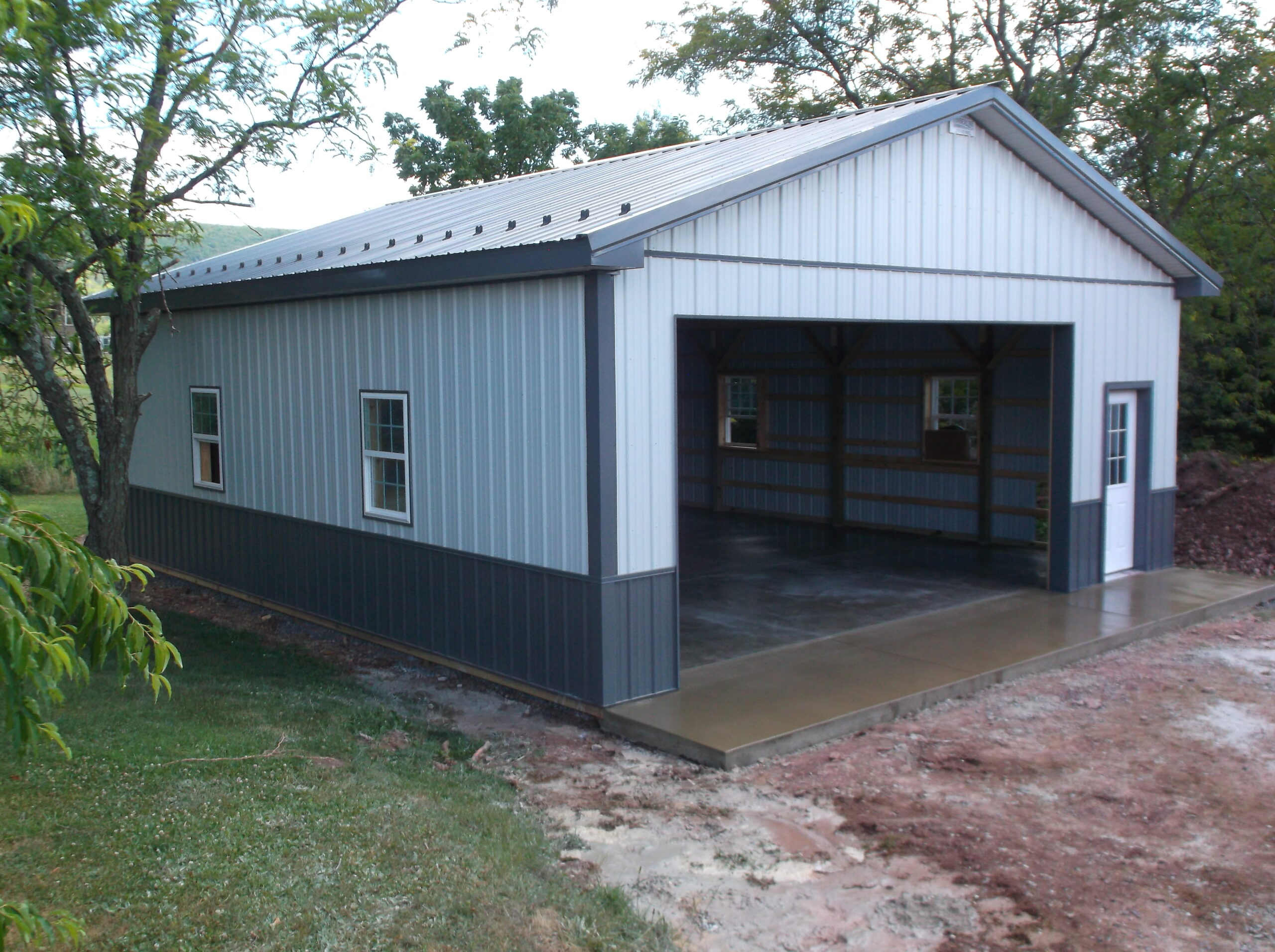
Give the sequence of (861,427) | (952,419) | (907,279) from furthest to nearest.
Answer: (861,427) < (952,419) < (907,279)

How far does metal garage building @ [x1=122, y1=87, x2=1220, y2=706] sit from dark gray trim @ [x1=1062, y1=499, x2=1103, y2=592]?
0.15 feet

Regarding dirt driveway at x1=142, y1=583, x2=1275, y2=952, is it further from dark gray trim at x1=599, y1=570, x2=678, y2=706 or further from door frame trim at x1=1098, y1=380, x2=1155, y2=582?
door frame trim at x1=1098, y1=380, x2=1155, y2=582

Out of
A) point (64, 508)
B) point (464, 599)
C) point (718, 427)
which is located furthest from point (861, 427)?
point (64, 508)

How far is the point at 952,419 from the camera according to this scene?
47.0 ft

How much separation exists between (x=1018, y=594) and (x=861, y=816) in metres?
5.74

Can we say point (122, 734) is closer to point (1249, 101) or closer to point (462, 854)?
point (462, 854)

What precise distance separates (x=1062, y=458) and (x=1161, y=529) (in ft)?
6.68

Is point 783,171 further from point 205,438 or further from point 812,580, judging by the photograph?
point 205,438

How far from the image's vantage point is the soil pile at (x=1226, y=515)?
12.6m

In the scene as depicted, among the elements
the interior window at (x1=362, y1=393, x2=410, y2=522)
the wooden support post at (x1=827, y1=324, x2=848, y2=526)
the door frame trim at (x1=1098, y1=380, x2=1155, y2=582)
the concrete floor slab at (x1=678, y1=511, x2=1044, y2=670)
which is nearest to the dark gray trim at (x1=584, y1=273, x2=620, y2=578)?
the concrete floor slab at (x1=678, y1=511, x2=1044, y2=670)

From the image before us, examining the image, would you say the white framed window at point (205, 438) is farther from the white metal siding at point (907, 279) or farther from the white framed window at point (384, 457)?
the white metal siding at point (907, 279)

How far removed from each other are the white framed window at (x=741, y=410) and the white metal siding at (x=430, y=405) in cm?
814

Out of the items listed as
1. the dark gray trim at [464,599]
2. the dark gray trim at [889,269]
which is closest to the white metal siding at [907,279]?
the dark gray trim at [889,269]

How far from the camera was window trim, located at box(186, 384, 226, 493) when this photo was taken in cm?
1150
